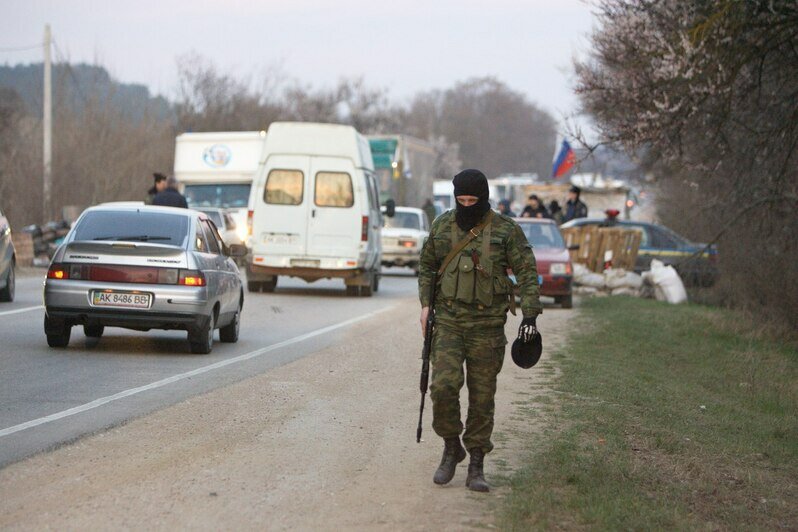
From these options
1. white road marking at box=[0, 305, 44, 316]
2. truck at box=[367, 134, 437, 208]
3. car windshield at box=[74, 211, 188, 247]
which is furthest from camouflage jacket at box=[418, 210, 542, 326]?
truck at box=[367, 134, 437, 208]

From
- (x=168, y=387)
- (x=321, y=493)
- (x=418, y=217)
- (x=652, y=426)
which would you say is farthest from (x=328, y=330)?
(x=418, y=217)

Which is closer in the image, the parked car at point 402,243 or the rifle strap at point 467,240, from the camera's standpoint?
the rifle strap at point 467,240

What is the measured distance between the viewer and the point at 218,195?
114 feet

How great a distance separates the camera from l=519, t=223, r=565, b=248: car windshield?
2417 centimetres

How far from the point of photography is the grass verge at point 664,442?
6793mm

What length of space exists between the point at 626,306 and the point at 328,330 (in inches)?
321

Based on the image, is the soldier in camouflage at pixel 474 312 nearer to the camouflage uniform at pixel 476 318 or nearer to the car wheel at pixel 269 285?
the camouflage uniform at pixel 476 318

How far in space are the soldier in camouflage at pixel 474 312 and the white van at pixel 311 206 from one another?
1648cm

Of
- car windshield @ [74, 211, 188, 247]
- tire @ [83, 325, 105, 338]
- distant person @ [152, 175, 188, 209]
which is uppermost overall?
distant person @ [152, 175, 188, 209]

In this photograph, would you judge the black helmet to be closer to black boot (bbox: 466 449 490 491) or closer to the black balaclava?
black boot (bbox: 466 449 490 491)

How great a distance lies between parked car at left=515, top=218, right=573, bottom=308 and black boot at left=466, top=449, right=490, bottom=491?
49.9 ft

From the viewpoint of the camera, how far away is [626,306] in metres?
23.6

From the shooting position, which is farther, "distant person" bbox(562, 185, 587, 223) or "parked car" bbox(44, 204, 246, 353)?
"distant person" bbox(562, 185, 587, 223)

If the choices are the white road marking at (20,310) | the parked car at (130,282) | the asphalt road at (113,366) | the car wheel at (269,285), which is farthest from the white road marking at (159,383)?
the car wheel at (269,285)
